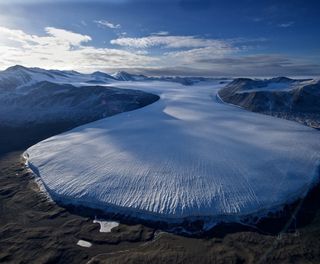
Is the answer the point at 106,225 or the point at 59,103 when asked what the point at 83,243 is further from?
the point at 59,103

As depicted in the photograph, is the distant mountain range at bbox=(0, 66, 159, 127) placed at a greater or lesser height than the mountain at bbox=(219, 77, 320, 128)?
lesser

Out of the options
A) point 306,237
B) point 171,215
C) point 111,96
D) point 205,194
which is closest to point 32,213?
point 171,215

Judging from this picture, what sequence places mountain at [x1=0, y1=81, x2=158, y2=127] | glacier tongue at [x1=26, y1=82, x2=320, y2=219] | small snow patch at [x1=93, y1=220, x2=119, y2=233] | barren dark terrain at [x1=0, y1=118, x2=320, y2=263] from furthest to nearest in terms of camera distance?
mountain at [x1=0, y1=81, x2=158, y2=127]
glacier tongue at [x1=26, y1=82, x2=320, y2=219]
small snow patch at [x1=93, y1=220, x2=119, y2=233]
barren dark terrain at [x1=0, y1=118, x2=320, y2=263]

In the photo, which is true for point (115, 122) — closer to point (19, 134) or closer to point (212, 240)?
point (19, 134)

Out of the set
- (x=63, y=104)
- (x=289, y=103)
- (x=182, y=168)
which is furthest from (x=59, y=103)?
(x=182, y=168)

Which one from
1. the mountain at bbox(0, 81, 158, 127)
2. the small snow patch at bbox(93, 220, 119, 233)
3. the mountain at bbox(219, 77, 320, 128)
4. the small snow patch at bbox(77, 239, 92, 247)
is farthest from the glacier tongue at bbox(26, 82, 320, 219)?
the mountain at bbox(0, 81, 158, 127)

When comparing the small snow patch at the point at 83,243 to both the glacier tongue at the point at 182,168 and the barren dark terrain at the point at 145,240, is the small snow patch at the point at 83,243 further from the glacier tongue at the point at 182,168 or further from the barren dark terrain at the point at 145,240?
the glacier tongue at the point at 182,168

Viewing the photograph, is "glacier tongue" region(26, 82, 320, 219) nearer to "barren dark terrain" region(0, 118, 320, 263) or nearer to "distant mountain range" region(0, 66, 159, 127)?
"barren dark terrain" region(0, 118, 320, 263)

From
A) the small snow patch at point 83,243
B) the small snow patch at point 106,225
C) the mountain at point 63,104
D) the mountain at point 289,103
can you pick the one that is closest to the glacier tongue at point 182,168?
the small snow patch at point 106,225
